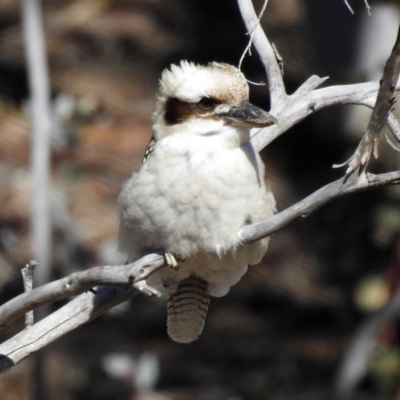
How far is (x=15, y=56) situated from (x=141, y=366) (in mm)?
2667

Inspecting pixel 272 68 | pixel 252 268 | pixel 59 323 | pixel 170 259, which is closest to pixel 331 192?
pixel 170 259

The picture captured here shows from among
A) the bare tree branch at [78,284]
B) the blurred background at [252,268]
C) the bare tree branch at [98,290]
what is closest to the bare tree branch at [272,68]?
the bare tree branch at [98,290]

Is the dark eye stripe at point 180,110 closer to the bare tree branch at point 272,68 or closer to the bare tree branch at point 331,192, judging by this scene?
the bare tree branch at point 272,68

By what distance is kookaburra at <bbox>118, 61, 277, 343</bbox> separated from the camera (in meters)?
2.88

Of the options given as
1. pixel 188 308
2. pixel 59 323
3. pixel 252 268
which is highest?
pixel 252 268

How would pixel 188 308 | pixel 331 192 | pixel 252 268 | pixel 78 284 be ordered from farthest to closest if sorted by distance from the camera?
1. pixel 252 268
2. pixel 188 308
3. pixel 78 284
4. pixel 331 192

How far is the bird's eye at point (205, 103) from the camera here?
297 cm

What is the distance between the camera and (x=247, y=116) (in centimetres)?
288

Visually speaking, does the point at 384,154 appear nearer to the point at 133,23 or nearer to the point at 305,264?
the point at 305,264

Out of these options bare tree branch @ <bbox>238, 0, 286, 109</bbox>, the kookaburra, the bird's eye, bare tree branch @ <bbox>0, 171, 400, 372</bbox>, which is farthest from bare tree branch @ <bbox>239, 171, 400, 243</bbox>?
bare tree branch @ <bbox>238, 0, 286, 109</bbox>

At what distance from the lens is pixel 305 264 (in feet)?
19.6

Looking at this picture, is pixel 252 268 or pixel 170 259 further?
pixel 252 268

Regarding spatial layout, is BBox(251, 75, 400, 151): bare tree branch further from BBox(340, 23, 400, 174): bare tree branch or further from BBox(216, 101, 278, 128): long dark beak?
BBox(340, 23, 400, 174): bare tree branch

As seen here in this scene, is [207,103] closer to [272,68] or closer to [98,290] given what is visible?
[272,68]
